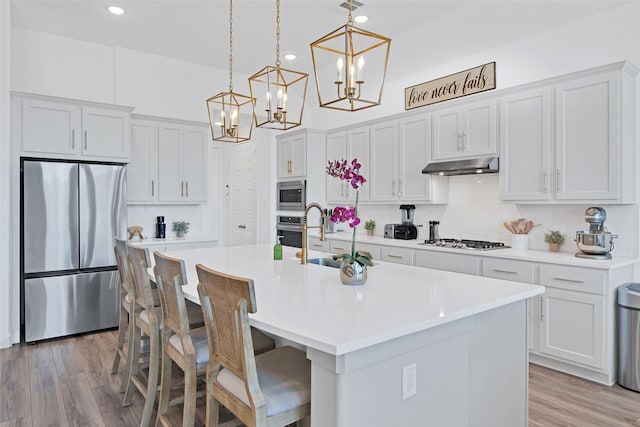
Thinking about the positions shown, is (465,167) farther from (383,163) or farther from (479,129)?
(383,163)

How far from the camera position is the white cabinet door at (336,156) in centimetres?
557

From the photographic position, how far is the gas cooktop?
374cm

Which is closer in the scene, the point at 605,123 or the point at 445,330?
the point at 445,330

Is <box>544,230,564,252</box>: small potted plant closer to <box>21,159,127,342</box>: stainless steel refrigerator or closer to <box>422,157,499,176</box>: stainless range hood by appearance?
<box>422,157,499,176</box>: stainless range hood

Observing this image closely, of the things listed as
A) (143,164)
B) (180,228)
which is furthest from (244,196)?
(143,164)

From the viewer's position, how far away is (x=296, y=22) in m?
4.28

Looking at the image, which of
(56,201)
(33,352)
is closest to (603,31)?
(56,201)

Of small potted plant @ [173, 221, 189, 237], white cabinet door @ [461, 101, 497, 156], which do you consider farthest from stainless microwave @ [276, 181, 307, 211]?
white cabinet door @ [461, 101, 497, 156]

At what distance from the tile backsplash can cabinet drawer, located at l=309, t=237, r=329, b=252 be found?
90 cm

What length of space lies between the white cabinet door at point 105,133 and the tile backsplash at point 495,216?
10.7ft

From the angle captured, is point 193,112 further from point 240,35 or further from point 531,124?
point 531,124

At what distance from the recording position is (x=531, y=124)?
3520 millimetres

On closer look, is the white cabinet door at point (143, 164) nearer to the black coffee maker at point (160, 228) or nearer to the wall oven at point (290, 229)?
the black coffee maker at point (160, 228)

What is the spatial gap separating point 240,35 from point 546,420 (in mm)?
4552
